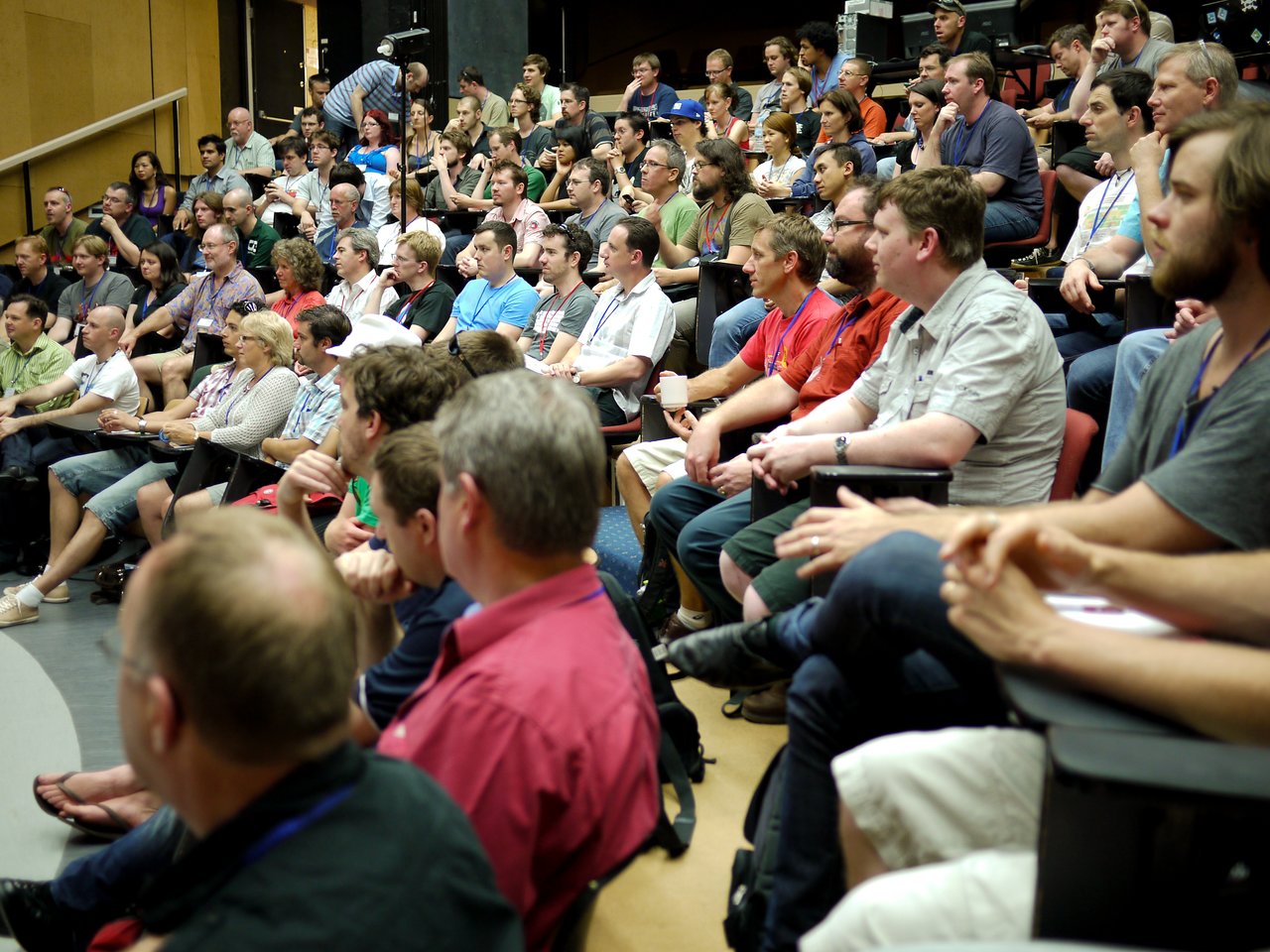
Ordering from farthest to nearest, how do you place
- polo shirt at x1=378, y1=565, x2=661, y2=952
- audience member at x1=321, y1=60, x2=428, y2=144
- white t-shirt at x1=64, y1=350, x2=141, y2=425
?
audience member at x1=321, y1=60, x2=428, y2=144 → white t-shirt at x1=64, y1=350, x2=141, y2=425 → polo shirt at x1=378, y1=565, x2=661, y2=952

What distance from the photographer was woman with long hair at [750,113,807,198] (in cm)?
574

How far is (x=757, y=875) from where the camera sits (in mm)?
1657

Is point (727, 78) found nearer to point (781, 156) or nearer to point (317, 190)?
point (781, 156)

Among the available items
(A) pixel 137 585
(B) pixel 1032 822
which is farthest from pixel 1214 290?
(A) pixel 137 585

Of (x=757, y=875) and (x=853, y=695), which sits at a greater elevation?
(x=853, y=695)

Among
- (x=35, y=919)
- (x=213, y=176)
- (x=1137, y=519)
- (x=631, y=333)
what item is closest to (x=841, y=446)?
(x=1137, y=519)

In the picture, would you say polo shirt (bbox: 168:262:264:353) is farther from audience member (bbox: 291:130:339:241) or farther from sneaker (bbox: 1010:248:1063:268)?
sneaker (bbox: 1010:248:1063:268)

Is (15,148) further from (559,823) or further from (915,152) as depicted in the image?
(559,823)

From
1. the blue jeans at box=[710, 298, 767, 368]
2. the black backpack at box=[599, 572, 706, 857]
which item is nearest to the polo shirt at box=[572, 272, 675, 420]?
the blue jeans at box=[710, 298, 767, 368]

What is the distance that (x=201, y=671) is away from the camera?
0.90 m

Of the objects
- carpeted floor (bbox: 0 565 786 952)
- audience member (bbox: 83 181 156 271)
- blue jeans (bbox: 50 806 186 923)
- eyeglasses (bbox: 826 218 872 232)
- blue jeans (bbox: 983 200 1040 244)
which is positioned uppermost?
audience member (bbox: 83 181 156 271)

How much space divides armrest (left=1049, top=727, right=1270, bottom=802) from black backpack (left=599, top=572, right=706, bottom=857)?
36.9 inches

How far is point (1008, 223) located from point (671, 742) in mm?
2956

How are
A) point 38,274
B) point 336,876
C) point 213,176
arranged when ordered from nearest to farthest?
point 336,876 < point 38,274 < point 213,176
